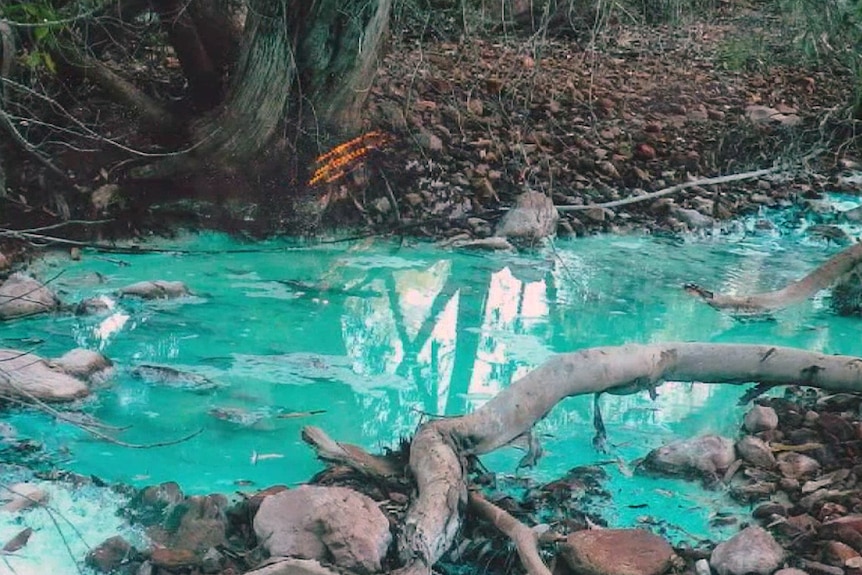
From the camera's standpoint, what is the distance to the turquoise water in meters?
4.56

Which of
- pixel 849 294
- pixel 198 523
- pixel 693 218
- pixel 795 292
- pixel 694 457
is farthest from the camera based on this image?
pixel 693 218

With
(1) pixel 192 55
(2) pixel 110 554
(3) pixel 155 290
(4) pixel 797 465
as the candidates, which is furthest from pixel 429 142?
(2) pixel 110 554

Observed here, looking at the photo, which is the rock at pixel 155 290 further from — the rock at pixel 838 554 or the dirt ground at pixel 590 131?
the rock at pixel 838 554

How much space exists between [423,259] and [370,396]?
2166mm

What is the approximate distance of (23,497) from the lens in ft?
13.2

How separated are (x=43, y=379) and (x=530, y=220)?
3.65 meters

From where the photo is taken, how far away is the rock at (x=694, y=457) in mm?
4523

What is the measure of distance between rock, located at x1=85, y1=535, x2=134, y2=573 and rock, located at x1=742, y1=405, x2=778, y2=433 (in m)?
2.53

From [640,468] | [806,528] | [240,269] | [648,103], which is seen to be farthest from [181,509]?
[648,103]

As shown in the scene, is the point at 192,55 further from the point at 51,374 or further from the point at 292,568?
the point at 292,568

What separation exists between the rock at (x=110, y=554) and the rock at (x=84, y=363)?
1.44 m

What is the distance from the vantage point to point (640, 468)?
4.59 meters

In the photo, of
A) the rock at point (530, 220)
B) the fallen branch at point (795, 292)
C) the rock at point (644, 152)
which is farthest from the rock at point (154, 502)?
the rock at point (644, 152)

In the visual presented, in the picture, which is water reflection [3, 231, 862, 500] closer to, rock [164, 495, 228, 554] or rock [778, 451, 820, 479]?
rock [164, 495, 228, 554]
